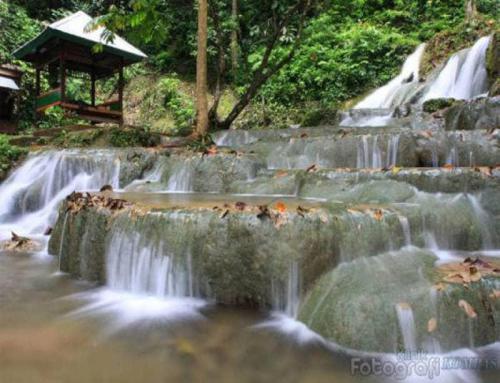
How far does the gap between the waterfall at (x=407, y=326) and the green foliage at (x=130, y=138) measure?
28.4 feet

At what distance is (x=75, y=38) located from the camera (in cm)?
1076

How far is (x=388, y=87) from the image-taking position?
14.0 meters

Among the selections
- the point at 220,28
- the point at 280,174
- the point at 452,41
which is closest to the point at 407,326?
the point at 280,174

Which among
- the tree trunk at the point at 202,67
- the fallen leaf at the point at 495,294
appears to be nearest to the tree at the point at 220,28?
the tree trunk at the point at 202,67

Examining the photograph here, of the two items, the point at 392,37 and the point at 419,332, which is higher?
the point at 392,37

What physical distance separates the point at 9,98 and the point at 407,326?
15.0 meters

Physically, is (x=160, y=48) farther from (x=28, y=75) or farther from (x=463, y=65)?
(x=463, y=65)

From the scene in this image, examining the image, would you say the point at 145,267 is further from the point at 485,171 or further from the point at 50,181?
the point at 50,181

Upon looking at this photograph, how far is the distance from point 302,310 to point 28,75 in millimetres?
15229

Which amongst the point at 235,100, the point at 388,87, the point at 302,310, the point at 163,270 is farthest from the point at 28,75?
the point at 302,310

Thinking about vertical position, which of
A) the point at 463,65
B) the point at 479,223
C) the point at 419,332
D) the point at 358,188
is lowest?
the point at 419,332

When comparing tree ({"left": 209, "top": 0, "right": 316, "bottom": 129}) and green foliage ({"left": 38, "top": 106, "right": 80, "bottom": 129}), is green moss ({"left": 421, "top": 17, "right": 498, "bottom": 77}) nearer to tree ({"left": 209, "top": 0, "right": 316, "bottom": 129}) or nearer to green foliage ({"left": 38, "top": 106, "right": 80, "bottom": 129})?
tree ({"left": 209, "top": 0, "right": 316, "bottom": 129})

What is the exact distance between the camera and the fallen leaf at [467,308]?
99.3 inches

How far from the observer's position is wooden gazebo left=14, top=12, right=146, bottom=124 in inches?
428
